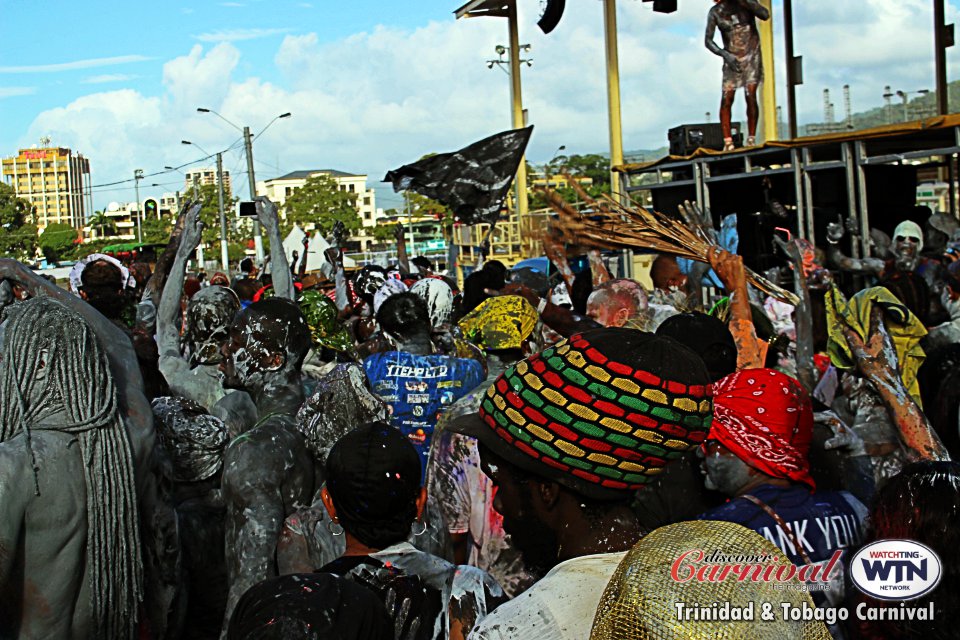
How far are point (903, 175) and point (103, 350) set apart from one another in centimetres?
1191

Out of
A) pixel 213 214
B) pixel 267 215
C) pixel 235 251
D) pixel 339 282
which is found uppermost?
Result: pixel 213 214

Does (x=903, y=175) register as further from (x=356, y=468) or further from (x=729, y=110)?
(x=356, y=468)

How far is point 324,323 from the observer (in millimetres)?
7398

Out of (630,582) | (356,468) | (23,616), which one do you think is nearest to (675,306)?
(356,468)

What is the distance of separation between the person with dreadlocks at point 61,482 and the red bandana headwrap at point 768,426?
6.12 feet

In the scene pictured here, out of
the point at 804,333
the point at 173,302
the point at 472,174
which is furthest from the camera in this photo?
the point at 472,174

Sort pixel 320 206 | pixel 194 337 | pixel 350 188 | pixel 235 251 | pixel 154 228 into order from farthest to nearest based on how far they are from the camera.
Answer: pixel 350 188, pixel 235 251, pixel 320 206, pixel 154 228, pixel 194 337

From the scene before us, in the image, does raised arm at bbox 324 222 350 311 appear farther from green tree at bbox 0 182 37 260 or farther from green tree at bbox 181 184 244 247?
green tree at bbox 181 184 244 247

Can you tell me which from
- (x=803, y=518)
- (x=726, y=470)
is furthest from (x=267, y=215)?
(x=803, y=518)

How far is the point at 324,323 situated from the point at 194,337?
148 centimetres

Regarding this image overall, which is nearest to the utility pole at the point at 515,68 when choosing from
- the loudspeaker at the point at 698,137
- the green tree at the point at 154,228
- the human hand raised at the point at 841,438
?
the loudspeaker at the point at 698,137

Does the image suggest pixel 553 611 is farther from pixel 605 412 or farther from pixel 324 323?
pixel 324 323

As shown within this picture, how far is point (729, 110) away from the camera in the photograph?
503 inches

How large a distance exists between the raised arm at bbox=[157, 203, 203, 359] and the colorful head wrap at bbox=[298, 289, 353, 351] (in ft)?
3.59
